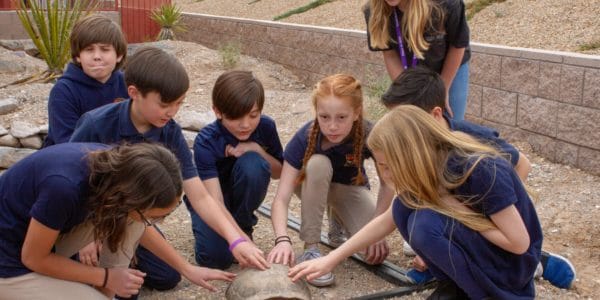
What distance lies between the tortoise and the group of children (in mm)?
57

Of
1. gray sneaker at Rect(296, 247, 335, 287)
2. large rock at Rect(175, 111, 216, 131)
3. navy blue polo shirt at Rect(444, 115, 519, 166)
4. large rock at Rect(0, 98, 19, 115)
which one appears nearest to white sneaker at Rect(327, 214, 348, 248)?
gray sneaker at Rect(296, 247, 335, 287)

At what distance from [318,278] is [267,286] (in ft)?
1.64

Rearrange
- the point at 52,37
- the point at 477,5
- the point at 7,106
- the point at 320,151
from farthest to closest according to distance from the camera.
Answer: the point at 52,37 → the point at 477,5 → the point at 7,106 → the point at 320,151

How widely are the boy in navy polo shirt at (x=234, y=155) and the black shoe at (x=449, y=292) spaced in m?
1.08

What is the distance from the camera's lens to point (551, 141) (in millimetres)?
5383

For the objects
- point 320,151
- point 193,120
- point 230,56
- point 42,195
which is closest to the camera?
point 42,195

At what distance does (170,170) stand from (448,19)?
6.26ft

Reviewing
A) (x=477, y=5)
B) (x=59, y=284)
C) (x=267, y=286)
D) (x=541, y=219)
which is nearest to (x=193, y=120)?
(x=541, y=219)

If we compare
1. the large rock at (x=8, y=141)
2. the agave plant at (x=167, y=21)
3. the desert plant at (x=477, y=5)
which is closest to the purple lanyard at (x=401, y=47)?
the large rock at (x=8, y=141)

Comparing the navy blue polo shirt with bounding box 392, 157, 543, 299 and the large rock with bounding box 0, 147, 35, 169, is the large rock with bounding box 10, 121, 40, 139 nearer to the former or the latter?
the large rock with bounding box 0, 147, 35, 169

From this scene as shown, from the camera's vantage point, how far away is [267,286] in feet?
9.73

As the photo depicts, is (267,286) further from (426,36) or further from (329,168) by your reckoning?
(426,36)

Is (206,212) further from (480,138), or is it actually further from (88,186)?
(480,138)

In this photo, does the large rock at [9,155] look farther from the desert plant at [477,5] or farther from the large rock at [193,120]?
the desert plant at [477,5]
